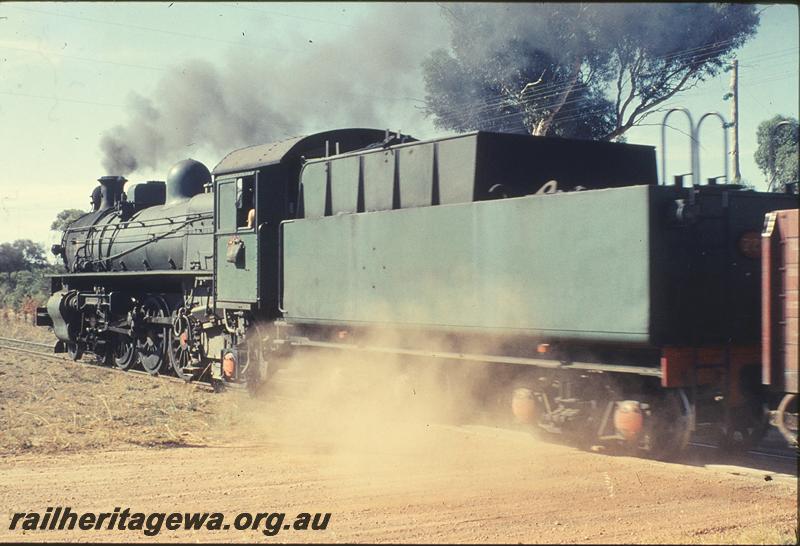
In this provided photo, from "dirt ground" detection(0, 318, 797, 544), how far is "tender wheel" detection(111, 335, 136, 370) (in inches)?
206

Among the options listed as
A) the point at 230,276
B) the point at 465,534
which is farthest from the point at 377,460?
the point at 230,276

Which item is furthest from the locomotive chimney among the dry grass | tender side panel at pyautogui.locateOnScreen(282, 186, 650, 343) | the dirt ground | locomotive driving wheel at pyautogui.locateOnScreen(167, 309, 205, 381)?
tender side panel at pyautogui.locateOnScreen(282, 186, 650, 343)

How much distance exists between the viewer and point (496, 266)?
327 inches

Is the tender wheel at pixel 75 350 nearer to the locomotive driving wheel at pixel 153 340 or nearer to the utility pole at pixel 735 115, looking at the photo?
the locomotive driving wheel at pixel 153 340

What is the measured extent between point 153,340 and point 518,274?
976 cm

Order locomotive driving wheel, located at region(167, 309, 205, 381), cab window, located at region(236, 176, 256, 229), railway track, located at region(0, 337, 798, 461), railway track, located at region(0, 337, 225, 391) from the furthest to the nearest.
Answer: railway track, located at region(0, 337, 225, 391) < locomotive driving wheel, located at region(167, 309, 205, 381) < cab window, located at region(236, 176, 256, 229) < railway track, located at region(0, 337, 798, 461)

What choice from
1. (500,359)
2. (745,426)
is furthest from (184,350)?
(745,426)

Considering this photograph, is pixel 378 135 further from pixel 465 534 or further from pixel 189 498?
pixel 465 534

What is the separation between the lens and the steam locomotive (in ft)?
24.1

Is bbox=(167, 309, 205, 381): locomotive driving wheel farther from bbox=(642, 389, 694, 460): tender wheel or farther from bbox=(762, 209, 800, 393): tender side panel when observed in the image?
bbox=(762, 209, 800, 393): tender side panel

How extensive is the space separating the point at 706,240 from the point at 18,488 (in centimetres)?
606

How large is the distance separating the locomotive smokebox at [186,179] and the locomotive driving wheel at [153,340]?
1952 mm

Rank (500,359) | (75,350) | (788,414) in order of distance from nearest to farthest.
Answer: (788,414) < (500,359) < (75,350)

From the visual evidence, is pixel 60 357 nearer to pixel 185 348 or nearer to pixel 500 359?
pixel 185 348
